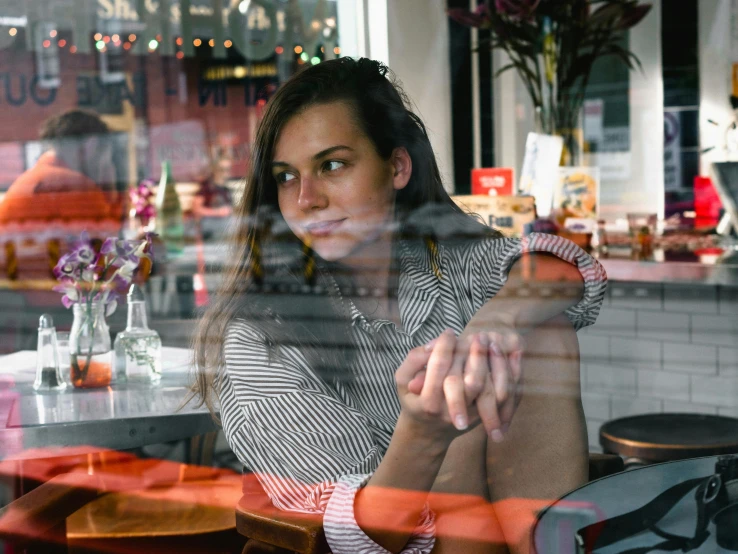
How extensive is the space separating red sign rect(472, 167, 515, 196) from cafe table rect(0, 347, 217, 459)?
1226 millimetres

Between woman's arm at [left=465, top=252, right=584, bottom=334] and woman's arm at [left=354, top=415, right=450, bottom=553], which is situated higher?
woman's arm at [left=465, top=252, right=584, bottom=334]

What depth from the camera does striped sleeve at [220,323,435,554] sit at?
106cm

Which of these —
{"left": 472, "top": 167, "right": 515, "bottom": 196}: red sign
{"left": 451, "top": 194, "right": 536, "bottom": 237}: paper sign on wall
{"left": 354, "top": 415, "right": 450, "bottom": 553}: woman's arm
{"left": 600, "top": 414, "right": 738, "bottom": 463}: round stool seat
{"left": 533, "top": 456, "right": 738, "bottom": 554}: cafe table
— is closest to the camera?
{"left": 533, "top": 456, "right": 738, "bottom": 554}: cafe table

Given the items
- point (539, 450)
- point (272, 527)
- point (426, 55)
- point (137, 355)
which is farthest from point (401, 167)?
point (426, 55)

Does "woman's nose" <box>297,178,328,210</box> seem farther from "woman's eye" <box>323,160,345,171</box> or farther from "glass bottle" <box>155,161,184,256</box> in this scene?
"glass bottle" <box>155,161,184,256</box>

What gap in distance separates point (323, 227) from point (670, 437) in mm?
976

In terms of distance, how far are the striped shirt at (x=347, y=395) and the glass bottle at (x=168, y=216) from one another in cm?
83

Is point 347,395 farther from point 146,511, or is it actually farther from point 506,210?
point 506,210

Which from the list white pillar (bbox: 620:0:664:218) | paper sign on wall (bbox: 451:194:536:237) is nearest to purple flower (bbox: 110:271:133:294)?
paper sign on wall (bbox: 451:194:536:237)

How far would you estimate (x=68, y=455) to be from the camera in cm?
147

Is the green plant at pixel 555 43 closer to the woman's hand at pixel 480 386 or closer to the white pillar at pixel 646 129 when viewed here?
the white pillar at pixel 646 129

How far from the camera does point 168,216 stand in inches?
83.2

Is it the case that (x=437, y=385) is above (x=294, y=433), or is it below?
above

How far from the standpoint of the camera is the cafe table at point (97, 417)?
Answer: 1.44m
